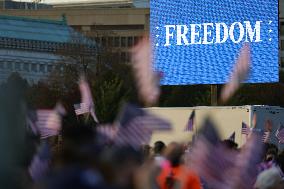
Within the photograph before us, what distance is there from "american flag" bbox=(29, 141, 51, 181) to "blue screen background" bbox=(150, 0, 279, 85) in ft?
81.3

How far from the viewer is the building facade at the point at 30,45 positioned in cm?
7144

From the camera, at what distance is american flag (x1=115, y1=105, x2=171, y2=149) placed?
7816 millimetres

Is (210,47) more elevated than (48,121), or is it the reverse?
(210,47)

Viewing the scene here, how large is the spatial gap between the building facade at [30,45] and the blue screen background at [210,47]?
110 ft

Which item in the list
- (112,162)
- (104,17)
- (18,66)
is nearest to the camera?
(112,162)

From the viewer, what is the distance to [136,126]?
8273 millimetres

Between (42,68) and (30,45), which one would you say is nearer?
(42,68)

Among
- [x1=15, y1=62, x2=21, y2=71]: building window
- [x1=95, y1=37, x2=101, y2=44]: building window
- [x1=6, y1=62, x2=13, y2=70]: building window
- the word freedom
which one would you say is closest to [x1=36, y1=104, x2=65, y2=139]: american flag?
the word freedom

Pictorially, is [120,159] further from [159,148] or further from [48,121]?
[48,121]

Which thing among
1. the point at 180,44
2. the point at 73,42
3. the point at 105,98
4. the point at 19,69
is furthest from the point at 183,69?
the point at 19,69

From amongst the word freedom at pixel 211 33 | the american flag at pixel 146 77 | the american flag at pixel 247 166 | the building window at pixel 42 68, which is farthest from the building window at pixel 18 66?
the american flag at pixel 247 166

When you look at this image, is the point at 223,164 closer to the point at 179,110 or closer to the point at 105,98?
the point at 179,110

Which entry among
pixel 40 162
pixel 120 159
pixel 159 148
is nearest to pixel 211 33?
pixel 159 148

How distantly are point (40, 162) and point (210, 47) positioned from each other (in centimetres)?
2656
